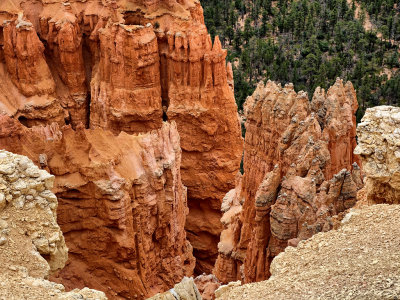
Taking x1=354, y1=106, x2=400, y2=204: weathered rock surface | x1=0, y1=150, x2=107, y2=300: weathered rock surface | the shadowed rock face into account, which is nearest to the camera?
x1=0, y1=150, x2=107, y2=300: weathered rock surface

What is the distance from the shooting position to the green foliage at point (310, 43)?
4144 centimetres

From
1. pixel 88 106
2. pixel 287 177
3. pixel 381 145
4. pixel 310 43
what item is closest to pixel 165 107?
pixel 88 106

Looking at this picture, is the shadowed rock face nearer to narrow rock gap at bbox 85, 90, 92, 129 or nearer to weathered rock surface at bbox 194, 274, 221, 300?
weathered rock surface at bbox 194, 274, 221, 300

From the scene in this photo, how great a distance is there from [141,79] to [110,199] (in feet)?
32.2

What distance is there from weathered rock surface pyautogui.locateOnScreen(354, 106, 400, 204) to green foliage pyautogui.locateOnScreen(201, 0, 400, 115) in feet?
96.2

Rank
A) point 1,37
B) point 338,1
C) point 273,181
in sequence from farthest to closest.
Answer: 1. point 338,1
2. point 1,37
3. point 273,181

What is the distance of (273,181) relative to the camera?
44.1ft

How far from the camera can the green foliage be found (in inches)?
1631

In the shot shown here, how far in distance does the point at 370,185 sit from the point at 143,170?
657 cm

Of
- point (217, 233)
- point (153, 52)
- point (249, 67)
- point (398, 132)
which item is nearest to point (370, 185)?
point (398, 132)

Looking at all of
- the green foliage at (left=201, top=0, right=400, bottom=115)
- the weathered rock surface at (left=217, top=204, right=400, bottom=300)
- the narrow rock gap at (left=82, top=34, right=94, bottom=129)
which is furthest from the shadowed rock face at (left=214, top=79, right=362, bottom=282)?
the green foliage at (left=201, top=0, right=400, bottom=115)

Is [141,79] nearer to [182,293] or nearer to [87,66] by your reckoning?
[87,66]

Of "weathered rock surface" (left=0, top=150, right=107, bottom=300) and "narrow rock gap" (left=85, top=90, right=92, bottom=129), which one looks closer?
"weathered rock surface" (left=0, top=150, right=107, bottom=300)

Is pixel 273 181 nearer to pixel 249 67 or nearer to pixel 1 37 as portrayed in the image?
pixel 1 37
